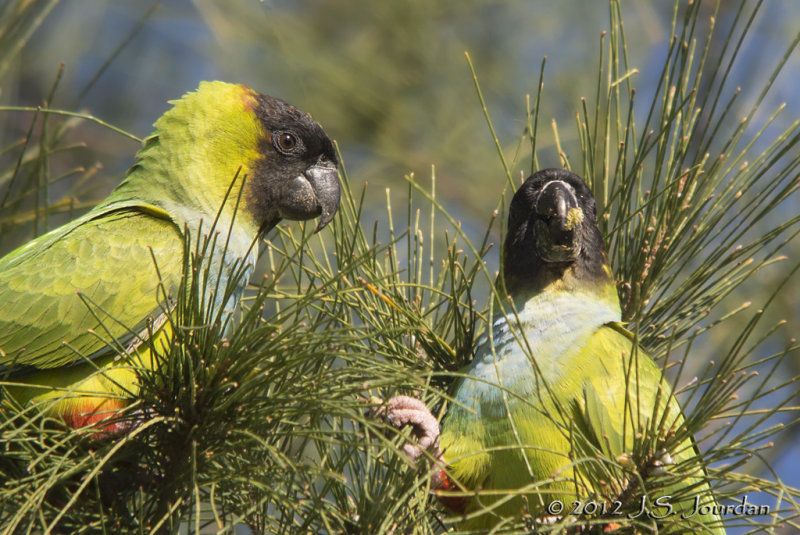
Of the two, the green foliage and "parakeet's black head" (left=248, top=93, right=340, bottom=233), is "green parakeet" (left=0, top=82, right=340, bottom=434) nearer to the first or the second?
"parakeet's black head" (left=248, top=93, right=340, bottom=233)

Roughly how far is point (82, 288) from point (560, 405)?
1.44m

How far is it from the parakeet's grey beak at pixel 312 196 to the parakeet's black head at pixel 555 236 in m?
0.69

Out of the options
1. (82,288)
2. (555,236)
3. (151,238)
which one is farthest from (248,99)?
(555,236)

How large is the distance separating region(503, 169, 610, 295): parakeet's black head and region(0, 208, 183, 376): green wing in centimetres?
108

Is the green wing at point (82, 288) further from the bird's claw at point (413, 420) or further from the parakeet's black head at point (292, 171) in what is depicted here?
the bird's claw at point (413, 420)

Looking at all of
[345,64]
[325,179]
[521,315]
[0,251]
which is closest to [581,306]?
[521,315]

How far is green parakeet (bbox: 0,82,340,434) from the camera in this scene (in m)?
2.20

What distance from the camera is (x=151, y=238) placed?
7.86 ft

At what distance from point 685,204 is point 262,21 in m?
3.43

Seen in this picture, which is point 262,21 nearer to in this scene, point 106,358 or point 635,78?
point 635,78

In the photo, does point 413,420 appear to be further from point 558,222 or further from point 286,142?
point 286,142

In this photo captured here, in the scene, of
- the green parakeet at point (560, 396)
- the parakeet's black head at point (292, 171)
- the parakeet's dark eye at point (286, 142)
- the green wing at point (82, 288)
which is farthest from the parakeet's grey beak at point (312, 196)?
the green parakeet at point (560, 396)

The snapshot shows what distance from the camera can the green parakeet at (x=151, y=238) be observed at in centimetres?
220

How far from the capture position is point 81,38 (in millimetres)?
6148
